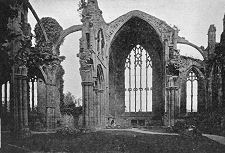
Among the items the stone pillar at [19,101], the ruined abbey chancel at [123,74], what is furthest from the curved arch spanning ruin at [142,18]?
the stone pillar at [19,101]

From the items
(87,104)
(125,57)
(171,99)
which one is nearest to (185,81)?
(171,99)

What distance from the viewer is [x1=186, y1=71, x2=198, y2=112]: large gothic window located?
33.8 m

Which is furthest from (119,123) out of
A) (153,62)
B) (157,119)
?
(153,62)

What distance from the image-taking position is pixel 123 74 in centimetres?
3659

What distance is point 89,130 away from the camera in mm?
20750

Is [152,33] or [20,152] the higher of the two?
[152,33]

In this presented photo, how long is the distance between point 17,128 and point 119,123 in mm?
20173

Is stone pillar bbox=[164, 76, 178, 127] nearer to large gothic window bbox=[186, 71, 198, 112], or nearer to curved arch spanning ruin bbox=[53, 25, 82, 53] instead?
large gothic window bbox=[186, 71, 198, 112]

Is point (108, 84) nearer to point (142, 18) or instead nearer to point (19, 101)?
point (142, 18)

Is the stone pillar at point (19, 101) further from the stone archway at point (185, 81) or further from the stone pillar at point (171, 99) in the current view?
the stone archway at point (185, 81)

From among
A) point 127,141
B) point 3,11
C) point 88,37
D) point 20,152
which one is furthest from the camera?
point 88,37

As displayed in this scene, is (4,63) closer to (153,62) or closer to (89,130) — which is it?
(89,130)

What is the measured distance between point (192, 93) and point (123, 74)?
6985 millimetres

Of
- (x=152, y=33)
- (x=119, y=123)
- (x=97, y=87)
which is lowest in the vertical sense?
(x=119, y=123)
